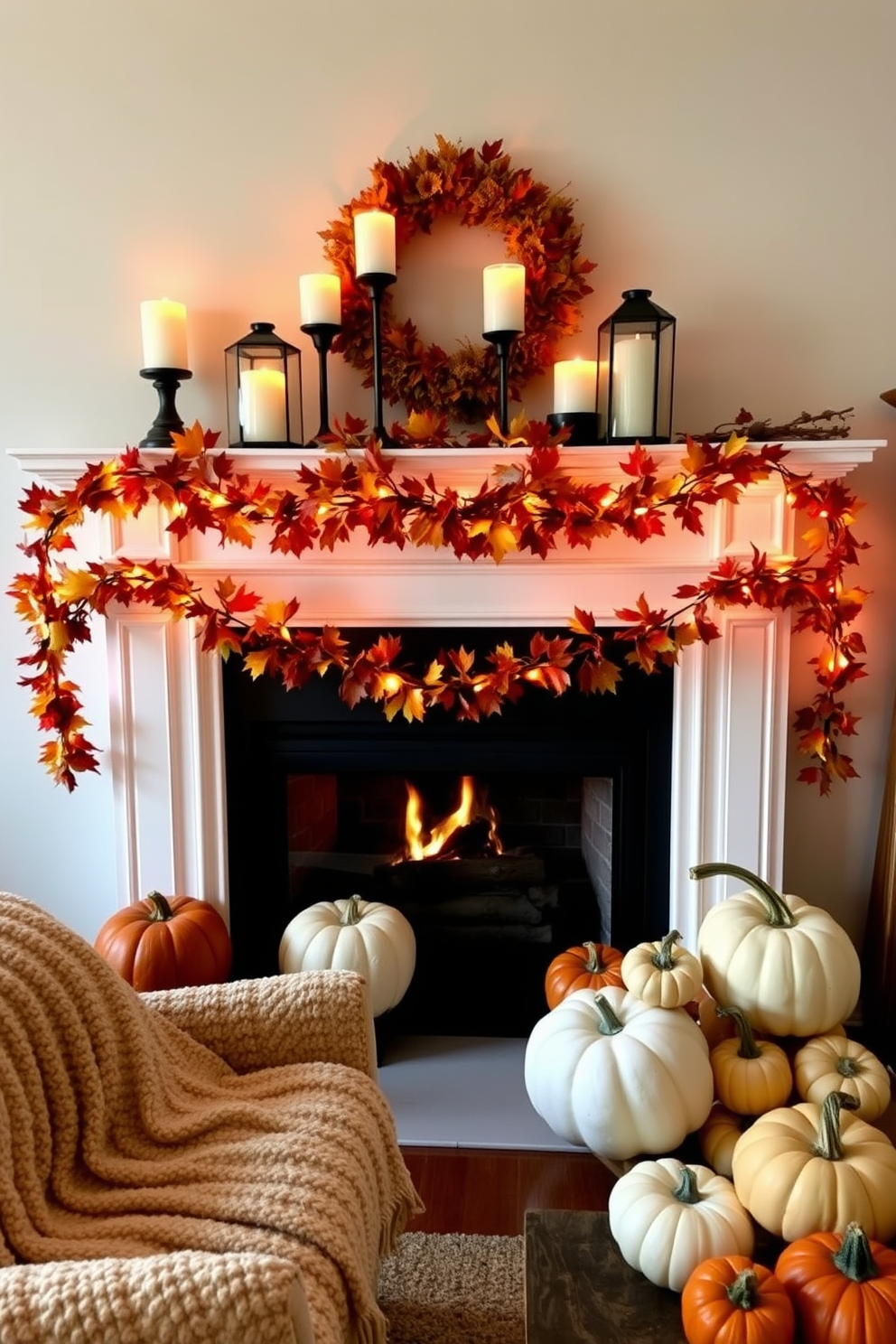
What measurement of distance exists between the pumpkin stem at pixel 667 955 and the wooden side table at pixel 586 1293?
476mm

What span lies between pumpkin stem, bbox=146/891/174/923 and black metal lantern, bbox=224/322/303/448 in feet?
3.31

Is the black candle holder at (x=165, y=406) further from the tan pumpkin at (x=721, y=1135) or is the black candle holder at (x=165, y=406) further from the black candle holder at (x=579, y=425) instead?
the tan pumpkin at (x=721, y=1135)

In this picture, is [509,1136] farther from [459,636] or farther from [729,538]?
[729,538]

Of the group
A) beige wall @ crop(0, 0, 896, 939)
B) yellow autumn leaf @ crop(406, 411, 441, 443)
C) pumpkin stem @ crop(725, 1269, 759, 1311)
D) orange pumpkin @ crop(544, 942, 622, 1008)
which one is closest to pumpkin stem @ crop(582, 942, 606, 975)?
orange pumpkin @ crop(544, 942, 622, 1008)

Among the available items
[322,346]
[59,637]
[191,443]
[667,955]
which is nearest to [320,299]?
[322,346]

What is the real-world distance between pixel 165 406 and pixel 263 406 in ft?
0.73

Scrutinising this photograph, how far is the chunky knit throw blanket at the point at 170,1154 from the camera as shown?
0.97 meters

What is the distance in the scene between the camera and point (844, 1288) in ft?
3.40

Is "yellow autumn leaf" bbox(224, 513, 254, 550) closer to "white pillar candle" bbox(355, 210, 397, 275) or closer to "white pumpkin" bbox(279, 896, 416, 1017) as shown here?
"white pillar candle" bbox(355, 210, 397, 275)

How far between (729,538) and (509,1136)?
1337 mm

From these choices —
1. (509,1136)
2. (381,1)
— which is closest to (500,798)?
(509,1136)

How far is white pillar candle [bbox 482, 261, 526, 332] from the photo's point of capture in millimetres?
1916

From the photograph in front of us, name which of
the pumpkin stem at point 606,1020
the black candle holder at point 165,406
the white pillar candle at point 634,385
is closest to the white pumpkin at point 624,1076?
the pumpkin stem at point 606,1020

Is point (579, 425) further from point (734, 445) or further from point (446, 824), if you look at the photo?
point (446, 824)
